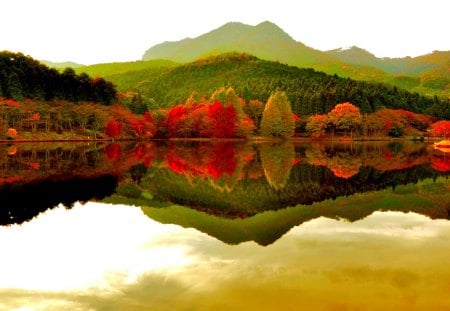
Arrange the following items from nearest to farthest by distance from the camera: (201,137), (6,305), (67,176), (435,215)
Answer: (6,305) → (435,215) → (67,176) → (201,137)

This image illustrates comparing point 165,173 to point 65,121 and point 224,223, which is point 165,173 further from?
point 65,121

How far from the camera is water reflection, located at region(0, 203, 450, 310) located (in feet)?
23.9

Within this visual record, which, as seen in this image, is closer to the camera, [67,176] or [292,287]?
[292,287]

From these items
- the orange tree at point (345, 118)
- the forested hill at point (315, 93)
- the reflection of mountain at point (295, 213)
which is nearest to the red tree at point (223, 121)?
the orange tree at point (345, 118)

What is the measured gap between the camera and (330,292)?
24.9ft

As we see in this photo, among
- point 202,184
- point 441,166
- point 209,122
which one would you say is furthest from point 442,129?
point 202,184

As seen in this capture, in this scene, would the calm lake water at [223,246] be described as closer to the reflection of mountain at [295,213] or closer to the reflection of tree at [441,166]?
the reflection of mountain at [295,213]

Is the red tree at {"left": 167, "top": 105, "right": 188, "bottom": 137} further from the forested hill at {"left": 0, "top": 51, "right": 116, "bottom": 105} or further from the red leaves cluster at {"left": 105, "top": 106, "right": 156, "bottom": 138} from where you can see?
the forested hill at {"left": 0, "top": 51, "right": 116, "bottom": 105}

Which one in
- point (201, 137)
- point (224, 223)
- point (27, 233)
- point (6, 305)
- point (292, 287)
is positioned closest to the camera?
point (6, 305)

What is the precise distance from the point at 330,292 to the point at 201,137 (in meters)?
94.2

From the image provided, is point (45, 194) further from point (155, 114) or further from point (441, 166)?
point (155, 114)

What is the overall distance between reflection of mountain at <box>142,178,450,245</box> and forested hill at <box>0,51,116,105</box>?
261 ft

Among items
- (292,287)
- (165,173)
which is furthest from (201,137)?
(292,287)

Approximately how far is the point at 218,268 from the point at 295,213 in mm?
6902
